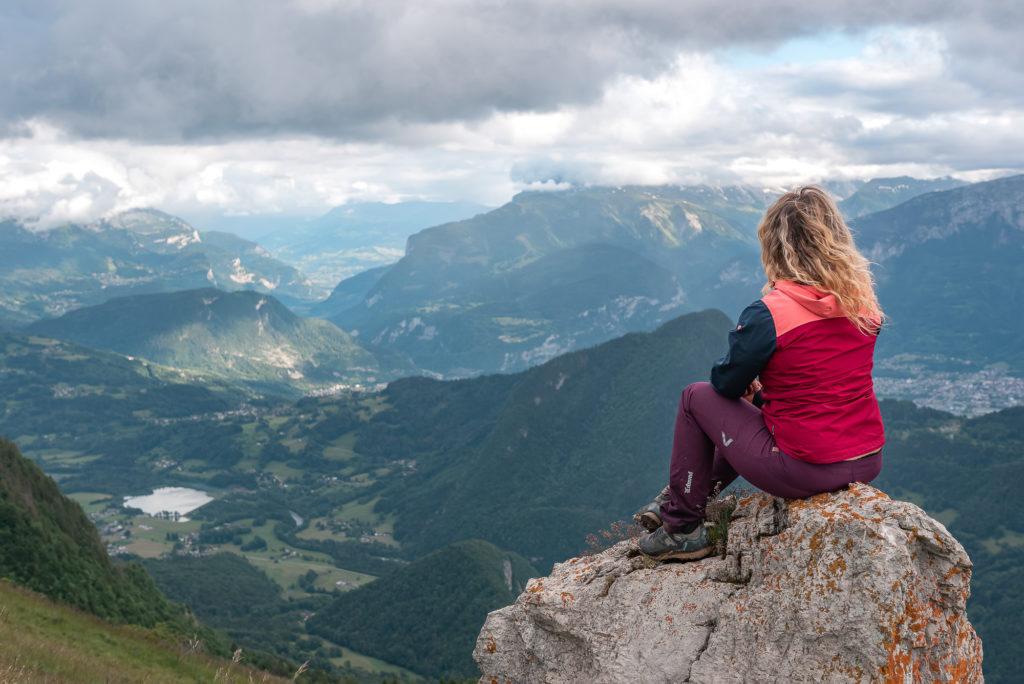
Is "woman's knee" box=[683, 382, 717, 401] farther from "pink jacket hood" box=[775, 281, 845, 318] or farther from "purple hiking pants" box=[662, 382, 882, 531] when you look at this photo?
"pink jacket hood" box=[775, 281, 845, 318]

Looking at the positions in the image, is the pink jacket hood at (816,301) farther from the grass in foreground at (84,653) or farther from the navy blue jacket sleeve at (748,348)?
the grass in foreground at (84,653)

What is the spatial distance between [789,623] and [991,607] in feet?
496

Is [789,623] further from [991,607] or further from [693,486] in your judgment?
[991,607]

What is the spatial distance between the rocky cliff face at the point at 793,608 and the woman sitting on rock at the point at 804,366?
0.58 metres

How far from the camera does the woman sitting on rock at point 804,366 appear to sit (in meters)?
9.05

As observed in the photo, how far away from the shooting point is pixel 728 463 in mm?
10648

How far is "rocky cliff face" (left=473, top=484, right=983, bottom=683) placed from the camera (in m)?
8.71

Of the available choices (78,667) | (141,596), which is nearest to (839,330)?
(78,667)

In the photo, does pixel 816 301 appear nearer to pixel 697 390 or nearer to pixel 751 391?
pixel 751 391

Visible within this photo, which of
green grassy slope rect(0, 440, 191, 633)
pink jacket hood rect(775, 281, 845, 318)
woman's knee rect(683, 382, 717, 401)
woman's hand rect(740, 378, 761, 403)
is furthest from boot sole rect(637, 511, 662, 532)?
green grassy slope rect(0, 440, 191, 633)

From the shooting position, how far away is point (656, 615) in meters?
10.4

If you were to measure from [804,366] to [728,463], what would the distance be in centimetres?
220

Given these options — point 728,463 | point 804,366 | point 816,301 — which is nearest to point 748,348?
point 804,366

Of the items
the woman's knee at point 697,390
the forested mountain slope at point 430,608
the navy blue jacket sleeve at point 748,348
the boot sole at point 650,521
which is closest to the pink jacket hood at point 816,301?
the navy blue jacket sleeve at point 748,348
